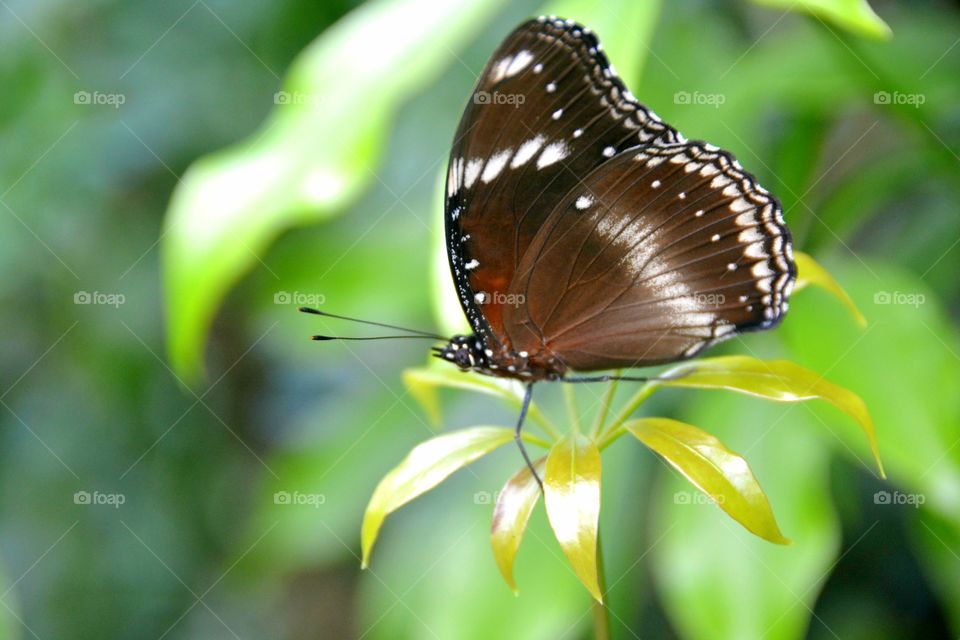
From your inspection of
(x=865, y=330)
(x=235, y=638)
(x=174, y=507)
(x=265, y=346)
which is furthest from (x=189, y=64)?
(x=865, y=330)

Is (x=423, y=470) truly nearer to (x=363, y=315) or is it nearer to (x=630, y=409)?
(x=630, y=409)

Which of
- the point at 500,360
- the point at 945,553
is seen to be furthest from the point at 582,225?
the point at 945,553

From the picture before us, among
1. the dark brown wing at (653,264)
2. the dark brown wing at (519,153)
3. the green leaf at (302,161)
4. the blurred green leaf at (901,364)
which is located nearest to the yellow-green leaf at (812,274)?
the dark brown wing at (653,264)

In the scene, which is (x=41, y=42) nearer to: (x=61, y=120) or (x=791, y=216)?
(x=61, y=120)

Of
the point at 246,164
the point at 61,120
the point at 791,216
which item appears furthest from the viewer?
the point at 61,120

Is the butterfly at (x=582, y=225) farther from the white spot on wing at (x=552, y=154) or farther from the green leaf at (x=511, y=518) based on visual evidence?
the green leaf at (x=511, y=518)

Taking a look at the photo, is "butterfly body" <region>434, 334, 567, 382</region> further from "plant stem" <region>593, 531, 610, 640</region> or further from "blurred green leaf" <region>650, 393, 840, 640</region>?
"blurred green leaf" <region>650, 393, 840, 640</region>
